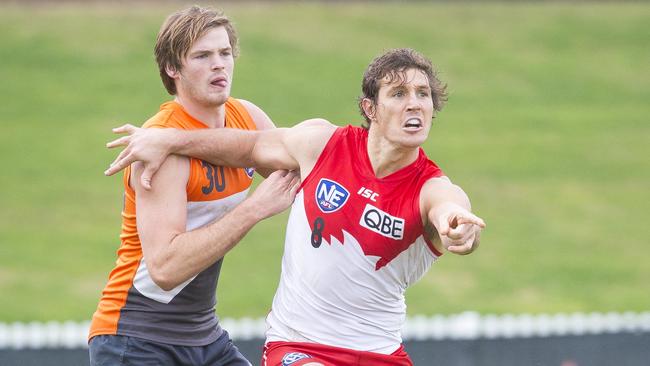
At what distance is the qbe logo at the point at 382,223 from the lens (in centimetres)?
603

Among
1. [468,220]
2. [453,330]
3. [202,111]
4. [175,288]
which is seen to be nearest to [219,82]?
[202,111]

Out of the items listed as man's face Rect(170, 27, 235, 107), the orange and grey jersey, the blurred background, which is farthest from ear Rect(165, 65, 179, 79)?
the blurred background

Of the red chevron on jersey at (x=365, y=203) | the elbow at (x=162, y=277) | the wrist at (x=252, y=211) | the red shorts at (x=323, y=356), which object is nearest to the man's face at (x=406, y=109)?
the red chevron on jersey at (x=365, y=203)

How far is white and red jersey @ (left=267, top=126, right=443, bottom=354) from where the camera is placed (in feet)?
20.0

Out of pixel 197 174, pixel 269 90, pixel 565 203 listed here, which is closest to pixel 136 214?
pixel 197 174

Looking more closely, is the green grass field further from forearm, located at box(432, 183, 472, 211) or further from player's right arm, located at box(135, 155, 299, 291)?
forearm, located at box(432, 183, 472, 211)

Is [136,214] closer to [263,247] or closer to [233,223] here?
[233,223]

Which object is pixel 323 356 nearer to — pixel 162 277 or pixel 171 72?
pixel 162 277

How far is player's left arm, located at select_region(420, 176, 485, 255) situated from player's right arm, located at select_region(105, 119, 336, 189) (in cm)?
65

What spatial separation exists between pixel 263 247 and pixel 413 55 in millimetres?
13081

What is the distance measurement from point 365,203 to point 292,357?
86 centimetres

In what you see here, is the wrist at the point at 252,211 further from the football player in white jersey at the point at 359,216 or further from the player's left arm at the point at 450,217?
the player's left arm at the point at 450,217

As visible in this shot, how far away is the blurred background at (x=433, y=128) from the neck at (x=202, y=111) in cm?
1055

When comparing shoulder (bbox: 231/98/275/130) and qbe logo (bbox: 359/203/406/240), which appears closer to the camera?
qbe logo (bbox: 359/203/406/240)
